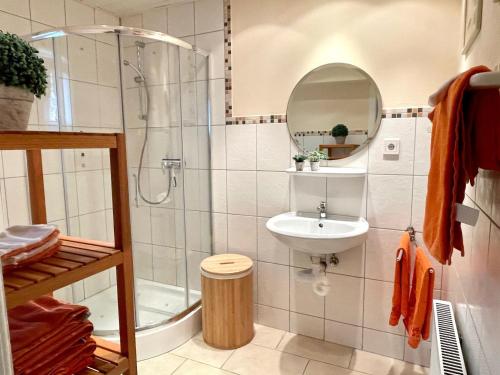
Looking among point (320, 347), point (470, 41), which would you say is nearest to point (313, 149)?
point (470, 41)

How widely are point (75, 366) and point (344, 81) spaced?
73.4 inches

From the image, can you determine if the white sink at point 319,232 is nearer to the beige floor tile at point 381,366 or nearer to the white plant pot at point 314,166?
the white plant pot at point 314,166

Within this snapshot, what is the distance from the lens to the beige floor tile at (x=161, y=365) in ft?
6.39

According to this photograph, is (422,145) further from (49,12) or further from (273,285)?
(49,12)

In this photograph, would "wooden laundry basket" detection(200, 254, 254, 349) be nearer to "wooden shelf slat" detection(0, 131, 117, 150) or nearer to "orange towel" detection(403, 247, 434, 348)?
"orange towel" detection(403, 247, 434, 348)

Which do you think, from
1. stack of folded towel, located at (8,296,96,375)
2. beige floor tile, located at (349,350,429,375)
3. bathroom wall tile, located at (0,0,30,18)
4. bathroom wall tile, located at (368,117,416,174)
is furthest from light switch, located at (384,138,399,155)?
bathroom wall tile, located at (0,0,30,18)

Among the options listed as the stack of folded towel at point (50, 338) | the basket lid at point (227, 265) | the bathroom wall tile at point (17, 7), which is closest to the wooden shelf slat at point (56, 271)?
the stack of folded towel at point (50, 338)

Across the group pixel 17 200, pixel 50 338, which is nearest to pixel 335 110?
pixel 50 338

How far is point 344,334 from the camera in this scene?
2.18 meters

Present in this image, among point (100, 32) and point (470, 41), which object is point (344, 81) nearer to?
point (470, 41)

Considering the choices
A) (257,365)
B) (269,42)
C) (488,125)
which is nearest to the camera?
(488,125)

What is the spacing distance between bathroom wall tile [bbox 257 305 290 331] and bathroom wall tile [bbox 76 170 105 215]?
1.41 m

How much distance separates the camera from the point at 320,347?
7.16 ft

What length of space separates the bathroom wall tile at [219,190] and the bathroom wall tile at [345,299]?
2.96ft
